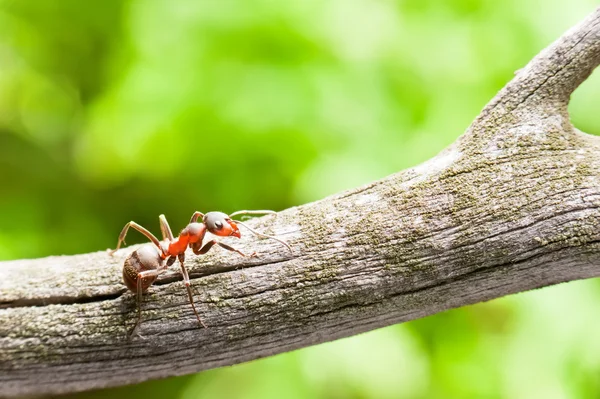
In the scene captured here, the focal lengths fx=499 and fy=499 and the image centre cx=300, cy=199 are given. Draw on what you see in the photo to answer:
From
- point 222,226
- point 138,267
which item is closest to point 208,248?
point 222,226

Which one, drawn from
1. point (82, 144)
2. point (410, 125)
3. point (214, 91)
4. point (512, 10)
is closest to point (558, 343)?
point (410, 125)

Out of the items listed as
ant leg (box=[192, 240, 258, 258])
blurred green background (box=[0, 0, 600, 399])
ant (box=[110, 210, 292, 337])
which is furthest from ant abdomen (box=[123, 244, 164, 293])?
blurred green background (box=[0, 0, 600, 399])

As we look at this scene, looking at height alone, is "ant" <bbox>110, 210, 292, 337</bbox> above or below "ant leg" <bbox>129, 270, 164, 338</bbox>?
A: above

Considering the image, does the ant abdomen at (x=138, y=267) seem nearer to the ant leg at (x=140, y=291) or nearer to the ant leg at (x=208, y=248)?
the ant leg at (x=140, y=291)

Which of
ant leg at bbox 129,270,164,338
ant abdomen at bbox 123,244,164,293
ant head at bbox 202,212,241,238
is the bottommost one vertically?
ant leg at bbox 129,270,164,338

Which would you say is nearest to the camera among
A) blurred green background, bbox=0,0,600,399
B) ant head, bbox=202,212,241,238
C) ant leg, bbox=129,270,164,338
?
ant leg, bbox=129,270,164,338

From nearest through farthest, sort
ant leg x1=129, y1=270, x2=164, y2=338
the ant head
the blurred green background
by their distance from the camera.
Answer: ant leg x1=129, y1=270, x2=164, y2=338 → the ant head → the blurred green background

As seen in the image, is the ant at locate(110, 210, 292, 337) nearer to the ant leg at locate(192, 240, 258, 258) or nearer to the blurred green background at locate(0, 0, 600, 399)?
the ant leg at locate(192, 240, 258, 258)

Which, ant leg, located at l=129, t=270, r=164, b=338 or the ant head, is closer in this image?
ant leg, located at l=129, t=270, r=164, b=338
